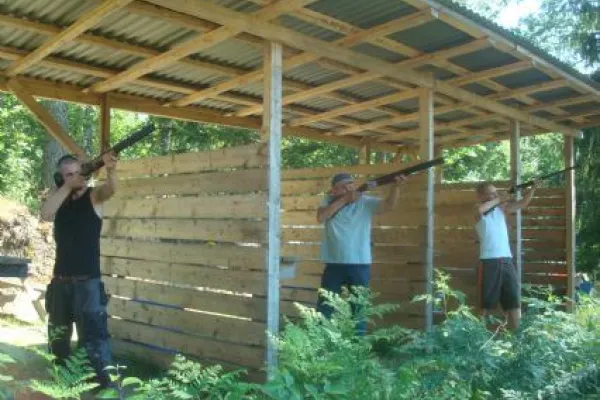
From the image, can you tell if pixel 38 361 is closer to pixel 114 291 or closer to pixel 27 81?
pixel 114 291

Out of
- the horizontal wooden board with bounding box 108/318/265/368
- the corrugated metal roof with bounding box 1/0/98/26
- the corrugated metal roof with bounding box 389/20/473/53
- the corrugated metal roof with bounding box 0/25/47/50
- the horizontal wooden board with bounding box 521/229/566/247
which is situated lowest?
the horizontal wooden board with bounding box 108/318/265/368

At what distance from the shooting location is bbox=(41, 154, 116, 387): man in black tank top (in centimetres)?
439

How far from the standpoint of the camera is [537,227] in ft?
31.1

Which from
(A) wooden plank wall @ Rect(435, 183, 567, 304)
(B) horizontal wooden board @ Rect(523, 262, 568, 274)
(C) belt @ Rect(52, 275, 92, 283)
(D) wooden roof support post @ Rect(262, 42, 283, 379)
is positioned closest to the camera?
(C) belt @ Rect(52, 275, 92, 283)

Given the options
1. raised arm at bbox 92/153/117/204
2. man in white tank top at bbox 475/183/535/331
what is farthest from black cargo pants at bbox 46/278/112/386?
man in white tank top at bbox 475/183/535/331

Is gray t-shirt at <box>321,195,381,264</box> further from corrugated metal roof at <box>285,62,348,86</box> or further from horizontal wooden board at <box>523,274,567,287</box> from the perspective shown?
horizontal wooden board at <box>523,274,567,287</box>

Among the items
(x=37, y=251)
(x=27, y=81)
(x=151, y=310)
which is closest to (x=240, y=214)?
(x=151, y=310)

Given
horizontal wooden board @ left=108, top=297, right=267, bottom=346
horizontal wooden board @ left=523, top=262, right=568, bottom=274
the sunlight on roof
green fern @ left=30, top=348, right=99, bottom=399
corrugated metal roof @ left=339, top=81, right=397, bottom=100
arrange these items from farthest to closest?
the sunlight on roof, horizontal wooden board @ left=523, top=262, right=568, bottom=274, corrugated metal roof @ left=339, top=81, right=397, bottom=100, horizontal wooden board @ left=108, top=297, right=267, bottom=346, green fern @ left=30, top=348, right=99, bottom=399

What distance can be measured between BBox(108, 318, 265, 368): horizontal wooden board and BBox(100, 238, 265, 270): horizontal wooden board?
26.5 inches

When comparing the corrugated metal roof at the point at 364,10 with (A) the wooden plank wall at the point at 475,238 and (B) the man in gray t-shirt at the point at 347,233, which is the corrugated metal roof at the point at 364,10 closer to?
(B) the man in gray t-shirt at the point at 347,233

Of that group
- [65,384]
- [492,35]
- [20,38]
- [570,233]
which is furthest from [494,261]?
[65,384]

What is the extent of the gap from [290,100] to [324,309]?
106 inches

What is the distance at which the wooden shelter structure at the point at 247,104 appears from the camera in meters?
4.87

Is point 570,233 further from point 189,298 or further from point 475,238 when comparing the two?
point 189,298
